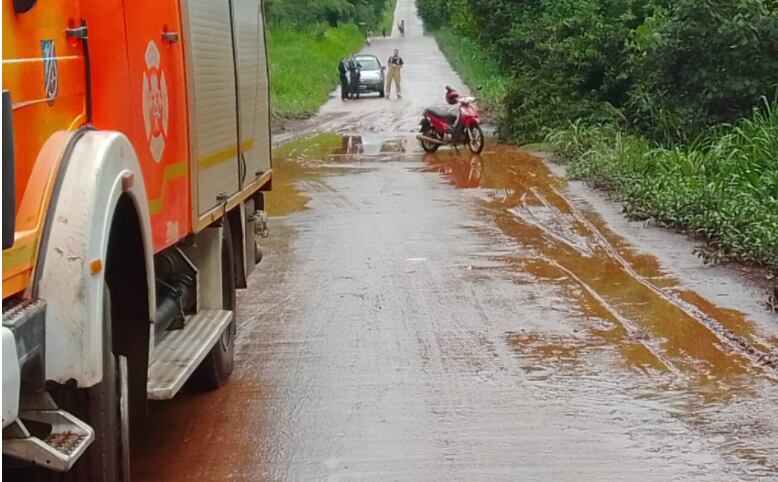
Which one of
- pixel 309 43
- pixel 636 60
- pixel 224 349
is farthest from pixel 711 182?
pixel 309 43

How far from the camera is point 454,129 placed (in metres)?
25.2

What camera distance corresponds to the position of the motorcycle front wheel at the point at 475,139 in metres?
24.8

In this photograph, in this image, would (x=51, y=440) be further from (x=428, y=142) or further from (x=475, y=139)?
(x=428, y=142)

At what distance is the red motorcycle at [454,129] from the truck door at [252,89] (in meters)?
15.1

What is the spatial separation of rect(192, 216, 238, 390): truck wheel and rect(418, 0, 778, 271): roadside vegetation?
5.28 metres

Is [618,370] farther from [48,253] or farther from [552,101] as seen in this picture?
[552,101]

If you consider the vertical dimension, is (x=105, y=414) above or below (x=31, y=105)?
below

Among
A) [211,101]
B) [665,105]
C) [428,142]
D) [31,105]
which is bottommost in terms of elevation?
[428,142]

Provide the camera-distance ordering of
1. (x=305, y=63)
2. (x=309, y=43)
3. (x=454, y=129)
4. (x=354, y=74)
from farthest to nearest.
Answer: (x=309, y=43), (x=305, y=63), (x=354, y=74), (x=454, y=129)

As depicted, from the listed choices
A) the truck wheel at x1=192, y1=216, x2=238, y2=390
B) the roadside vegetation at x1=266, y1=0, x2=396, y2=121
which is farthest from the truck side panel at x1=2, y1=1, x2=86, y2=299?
the roadside vegetation at x1=266, y1=0, x2=396, y2=121

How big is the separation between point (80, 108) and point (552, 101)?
833 inches

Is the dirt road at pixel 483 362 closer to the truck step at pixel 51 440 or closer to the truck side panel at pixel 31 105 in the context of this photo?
the truck step at pixel 51 440

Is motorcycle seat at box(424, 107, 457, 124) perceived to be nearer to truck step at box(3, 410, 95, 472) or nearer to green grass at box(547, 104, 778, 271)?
green grass at box(547, 104, 778, 271)

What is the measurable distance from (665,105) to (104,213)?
1679cm
